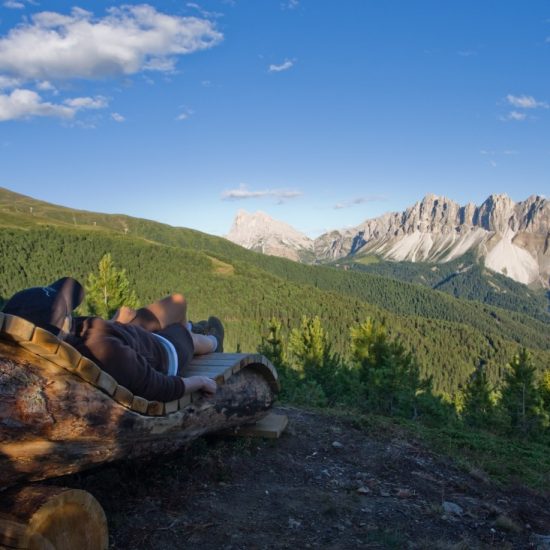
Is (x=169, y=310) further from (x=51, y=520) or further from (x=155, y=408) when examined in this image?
(x=51, y=520)

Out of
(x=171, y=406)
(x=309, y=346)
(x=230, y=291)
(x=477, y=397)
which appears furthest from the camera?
(x=230, y=291)

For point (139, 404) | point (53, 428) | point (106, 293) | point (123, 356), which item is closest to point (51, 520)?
point (53, 428)

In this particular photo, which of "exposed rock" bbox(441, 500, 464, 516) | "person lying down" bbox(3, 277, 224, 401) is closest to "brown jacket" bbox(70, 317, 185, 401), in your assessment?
"person lying down" bbox(3, 277, 224, 401)

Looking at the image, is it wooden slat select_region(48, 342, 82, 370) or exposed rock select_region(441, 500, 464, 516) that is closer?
wooden slat select_region(48, 342, 82, 370)

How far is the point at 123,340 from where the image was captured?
4777 mm

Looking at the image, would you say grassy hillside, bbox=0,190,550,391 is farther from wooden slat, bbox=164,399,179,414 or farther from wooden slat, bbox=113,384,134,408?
wooden slat, bbox=113,384,134,408

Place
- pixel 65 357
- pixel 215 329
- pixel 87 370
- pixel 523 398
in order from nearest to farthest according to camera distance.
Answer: pixel 65 357
pixel 87 370
pixel 215 329
pixel 523 398

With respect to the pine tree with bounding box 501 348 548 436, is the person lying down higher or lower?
higher

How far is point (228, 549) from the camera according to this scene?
456cm

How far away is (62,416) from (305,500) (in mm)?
3377

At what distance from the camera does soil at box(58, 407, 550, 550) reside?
488 cm

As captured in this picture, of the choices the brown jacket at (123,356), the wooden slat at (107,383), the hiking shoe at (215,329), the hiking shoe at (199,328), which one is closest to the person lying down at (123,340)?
the brown jacket at (123,356)

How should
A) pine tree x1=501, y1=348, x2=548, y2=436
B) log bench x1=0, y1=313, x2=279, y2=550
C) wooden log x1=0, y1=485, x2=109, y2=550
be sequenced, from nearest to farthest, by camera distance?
wooden log x1=0, y1=485, x2=109, y2=550, log bench x1=0, y1=313, x2=279, y2=550, pine tree x1=501, y1=348, x2=548, y2=436

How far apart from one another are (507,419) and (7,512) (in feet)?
112
